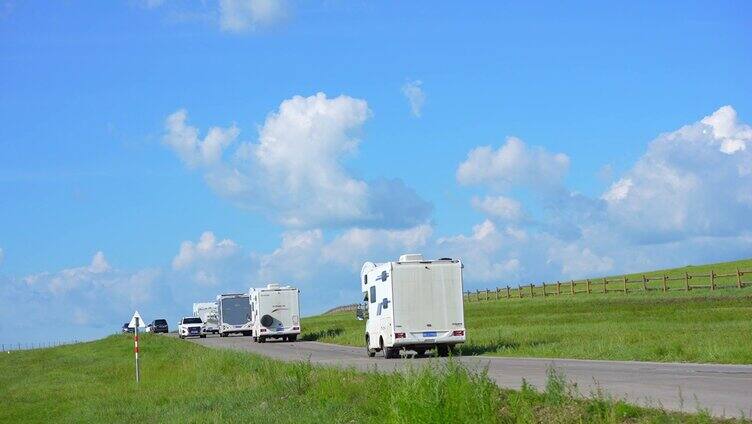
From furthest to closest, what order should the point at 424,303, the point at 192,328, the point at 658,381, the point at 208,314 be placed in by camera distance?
the point at 208,314 < the point at 192,328 < the point at 424,303 < the point at 658,381

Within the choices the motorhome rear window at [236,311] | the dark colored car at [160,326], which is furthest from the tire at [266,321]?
the dark colored car at [160,326]

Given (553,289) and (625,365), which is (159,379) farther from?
(553,289)

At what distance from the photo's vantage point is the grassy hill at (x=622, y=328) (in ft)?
84.1

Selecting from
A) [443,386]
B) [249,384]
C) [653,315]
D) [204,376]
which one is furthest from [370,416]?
[653,315]

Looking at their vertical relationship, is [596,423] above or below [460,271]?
below

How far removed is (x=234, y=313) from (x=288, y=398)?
50.2m

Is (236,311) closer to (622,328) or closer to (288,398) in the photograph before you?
(622,328)

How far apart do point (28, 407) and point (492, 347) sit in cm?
1565

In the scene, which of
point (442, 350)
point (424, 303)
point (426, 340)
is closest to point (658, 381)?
point (426, 340)

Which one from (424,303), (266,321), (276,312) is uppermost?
(276,312)

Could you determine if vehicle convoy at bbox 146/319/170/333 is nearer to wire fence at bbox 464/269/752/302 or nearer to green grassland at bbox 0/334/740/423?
wire fence at bbox 464/269/752/302

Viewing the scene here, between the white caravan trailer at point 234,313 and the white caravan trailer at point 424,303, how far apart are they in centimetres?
3703

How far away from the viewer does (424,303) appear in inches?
1260

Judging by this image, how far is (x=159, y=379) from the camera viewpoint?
30031 mm
